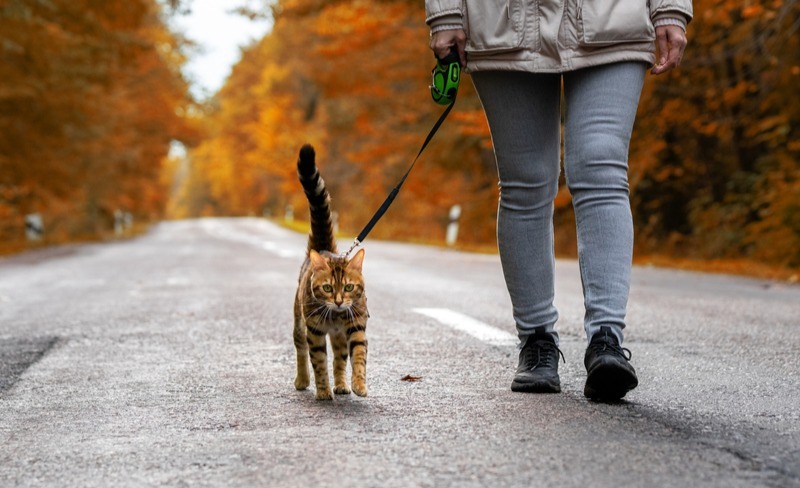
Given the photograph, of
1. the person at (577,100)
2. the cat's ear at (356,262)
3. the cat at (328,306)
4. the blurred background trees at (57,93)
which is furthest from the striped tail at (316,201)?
the blurred background trees at (57,93)

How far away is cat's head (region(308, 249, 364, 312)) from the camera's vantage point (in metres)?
3.47

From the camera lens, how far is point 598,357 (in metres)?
3.42

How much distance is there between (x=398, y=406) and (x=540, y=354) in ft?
1.89

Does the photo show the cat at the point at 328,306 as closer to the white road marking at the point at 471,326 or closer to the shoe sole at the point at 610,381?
the shoe sole at the point at 610,381

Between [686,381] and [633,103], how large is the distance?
3.23 ft

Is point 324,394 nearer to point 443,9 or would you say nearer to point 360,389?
point 360,389

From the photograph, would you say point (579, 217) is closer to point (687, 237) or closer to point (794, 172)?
point (794, 172)

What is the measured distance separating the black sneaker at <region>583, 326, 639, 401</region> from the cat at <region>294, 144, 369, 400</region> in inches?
28.6

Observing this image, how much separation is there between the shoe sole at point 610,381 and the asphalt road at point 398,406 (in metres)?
0.05

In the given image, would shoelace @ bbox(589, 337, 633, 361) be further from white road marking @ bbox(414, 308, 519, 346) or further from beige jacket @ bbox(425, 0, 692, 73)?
white road marking @ bbox(414, 308, 519, 346)

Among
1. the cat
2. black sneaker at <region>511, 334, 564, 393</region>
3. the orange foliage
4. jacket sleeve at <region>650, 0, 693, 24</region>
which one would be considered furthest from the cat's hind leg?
the orange foliage

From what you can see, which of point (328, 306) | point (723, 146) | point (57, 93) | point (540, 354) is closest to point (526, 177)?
point (540, 354)

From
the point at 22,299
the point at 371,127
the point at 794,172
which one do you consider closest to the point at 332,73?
the point at 371,127

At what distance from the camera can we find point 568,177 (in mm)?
3754
